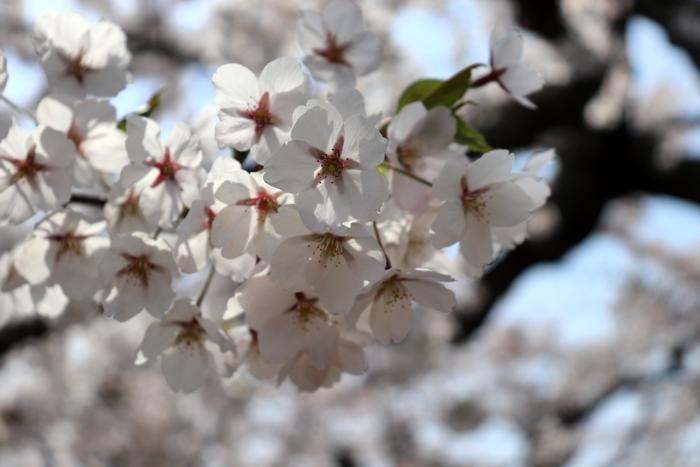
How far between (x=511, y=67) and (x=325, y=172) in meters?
0.43

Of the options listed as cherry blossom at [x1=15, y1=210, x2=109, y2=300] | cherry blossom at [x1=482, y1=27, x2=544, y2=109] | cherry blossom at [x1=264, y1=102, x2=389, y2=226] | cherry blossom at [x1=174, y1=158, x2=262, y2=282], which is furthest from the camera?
cherry blossom at [x1=482, y1=27, x2=544, y2=109]

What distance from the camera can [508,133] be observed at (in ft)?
10.7

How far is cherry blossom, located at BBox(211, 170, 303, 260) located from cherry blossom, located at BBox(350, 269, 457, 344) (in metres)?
0.14

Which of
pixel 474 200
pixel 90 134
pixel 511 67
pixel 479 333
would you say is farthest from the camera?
pixel 479 333

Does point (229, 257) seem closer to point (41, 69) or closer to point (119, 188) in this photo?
point (119, 188)

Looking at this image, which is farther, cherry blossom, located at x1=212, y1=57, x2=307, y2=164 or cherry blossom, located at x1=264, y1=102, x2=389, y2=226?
cherry blossom, located at x1=212, y1=57, x2=307, y2=164

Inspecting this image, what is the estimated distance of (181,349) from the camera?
2.82 ft

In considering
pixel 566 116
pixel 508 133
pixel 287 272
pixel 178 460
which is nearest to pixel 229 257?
pixel 287 272

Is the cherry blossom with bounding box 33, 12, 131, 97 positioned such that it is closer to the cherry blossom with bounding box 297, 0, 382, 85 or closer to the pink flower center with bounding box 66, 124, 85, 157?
the pink flower center with bounding box 66, 124, 85, 157

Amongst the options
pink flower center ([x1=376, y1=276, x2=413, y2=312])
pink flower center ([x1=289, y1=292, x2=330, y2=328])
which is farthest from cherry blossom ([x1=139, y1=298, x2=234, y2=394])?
pink flower center ([x1=376, y1=276, x2=413, y2=312])

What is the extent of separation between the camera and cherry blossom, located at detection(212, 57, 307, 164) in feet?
2.40

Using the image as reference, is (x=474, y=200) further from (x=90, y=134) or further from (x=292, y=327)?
(x=90, y=134)

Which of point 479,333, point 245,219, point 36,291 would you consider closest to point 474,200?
point 245,219

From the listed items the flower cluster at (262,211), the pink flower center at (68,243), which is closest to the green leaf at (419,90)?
the flower cluster at (262,211)
